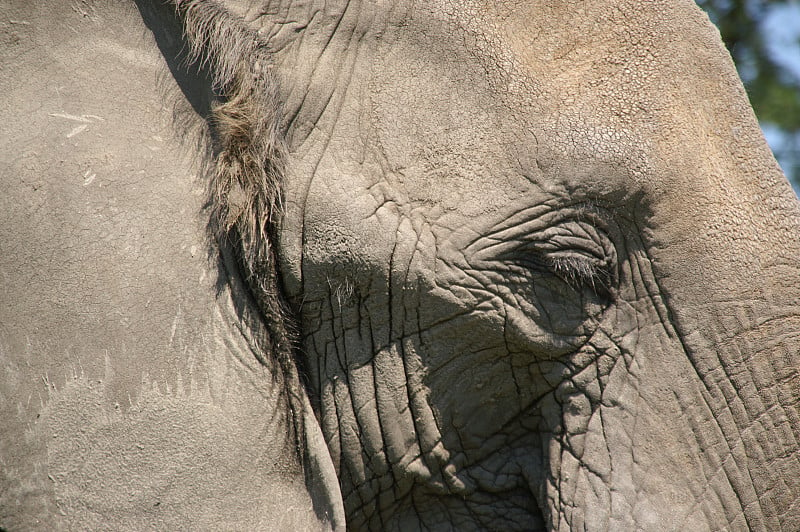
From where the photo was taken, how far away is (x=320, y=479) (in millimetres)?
2248

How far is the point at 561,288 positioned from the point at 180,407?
2.95 feet

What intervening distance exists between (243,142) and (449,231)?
1.66 ft

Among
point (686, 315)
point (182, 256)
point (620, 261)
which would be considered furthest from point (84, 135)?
point (686, 315)

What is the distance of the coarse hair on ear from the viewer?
7.24 ft

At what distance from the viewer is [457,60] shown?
2254mm

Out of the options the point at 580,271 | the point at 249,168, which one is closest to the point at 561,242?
the point at 580,271

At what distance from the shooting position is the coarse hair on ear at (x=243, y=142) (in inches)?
86.9

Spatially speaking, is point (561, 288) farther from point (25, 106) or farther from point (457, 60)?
point (25, 106)

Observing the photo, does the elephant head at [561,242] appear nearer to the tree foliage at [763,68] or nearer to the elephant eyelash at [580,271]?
the elephant eyelash at [580,271]

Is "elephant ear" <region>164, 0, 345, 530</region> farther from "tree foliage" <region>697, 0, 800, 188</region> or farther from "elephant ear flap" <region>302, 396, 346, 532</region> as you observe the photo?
"tree foliage" <region>697, 0, 800, 188</region>

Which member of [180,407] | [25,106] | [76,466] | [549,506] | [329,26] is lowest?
[76,466]

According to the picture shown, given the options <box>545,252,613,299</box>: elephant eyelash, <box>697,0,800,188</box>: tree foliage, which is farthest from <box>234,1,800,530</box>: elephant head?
<box>697,0,800,188</box>: tree foliage

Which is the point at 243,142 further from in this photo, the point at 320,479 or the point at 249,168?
the point at 320,479

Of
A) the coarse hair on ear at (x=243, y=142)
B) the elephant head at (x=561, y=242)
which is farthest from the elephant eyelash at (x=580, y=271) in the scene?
the coarse hair on ear at (x=243, y=142)
